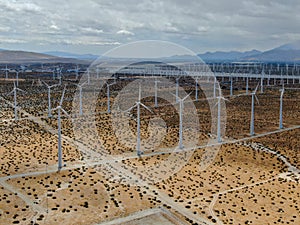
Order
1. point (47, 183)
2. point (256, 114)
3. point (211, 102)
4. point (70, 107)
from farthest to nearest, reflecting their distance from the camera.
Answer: point (211, 102) → point (70, 107) → point (256, 114) → point (47, 183)

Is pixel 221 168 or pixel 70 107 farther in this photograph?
pixel 70 107

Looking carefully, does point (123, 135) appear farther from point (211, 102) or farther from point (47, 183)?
point (211, 102)

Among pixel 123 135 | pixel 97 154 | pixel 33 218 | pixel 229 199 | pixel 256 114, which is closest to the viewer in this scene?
pixel 33 218

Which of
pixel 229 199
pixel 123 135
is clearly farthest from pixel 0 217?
pixel 123 135

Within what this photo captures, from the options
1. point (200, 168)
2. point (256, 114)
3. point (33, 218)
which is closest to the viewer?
point (33, 218)

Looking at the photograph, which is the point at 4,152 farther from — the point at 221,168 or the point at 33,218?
the point at 221,168

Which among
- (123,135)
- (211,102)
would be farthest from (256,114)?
(123,135)

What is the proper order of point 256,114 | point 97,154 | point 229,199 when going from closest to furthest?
point 229,199, point 97,154, point 256,114

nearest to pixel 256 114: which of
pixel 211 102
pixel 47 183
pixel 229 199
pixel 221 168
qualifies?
pixel 211 102

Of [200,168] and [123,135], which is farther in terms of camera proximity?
[123,135]
